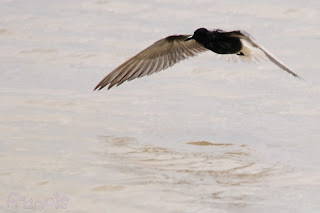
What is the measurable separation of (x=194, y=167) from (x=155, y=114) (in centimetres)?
155

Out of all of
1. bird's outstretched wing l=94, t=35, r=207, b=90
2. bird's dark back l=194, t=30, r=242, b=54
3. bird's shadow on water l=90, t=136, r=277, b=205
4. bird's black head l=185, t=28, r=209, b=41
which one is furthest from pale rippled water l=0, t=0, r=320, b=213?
bird's black head l=185, t=28, r=209, b=41

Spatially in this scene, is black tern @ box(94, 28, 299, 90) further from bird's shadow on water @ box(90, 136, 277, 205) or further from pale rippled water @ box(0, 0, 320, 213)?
bird's shadow on water @ box(90, 136, 277, 205)

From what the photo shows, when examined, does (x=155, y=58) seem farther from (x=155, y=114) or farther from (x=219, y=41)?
(x=219, y=41)

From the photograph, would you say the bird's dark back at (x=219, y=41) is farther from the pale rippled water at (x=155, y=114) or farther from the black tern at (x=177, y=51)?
the pale rippled water at (x=155, y=114)

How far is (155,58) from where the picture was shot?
A: 28.7ft

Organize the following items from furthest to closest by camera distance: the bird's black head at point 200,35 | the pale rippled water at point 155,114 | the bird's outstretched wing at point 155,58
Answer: the bird's outstretched wing at point 155,58 → the bird's black head at point 200,35 → the pale rippled water at point 155,114

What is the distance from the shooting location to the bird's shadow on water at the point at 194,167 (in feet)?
22.0

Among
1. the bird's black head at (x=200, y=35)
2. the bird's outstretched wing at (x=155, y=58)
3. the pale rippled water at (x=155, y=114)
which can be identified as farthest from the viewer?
the bird's outstretched wing at (x=155, y=58)

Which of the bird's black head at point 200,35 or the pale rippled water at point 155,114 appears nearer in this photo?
the pale rippled water at point 155,114

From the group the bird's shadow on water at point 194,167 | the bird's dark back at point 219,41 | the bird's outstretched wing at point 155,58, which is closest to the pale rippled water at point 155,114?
the bird's shadow on water at point 194,167

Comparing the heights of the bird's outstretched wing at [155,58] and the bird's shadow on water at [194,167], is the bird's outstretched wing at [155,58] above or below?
above

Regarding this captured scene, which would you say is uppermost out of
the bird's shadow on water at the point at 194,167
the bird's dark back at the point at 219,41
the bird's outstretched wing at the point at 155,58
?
the bird's dark back at the point at 219,41

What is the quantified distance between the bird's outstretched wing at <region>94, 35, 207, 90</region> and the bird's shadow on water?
0.73 m

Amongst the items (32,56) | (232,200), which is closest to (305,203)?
(232,200)
